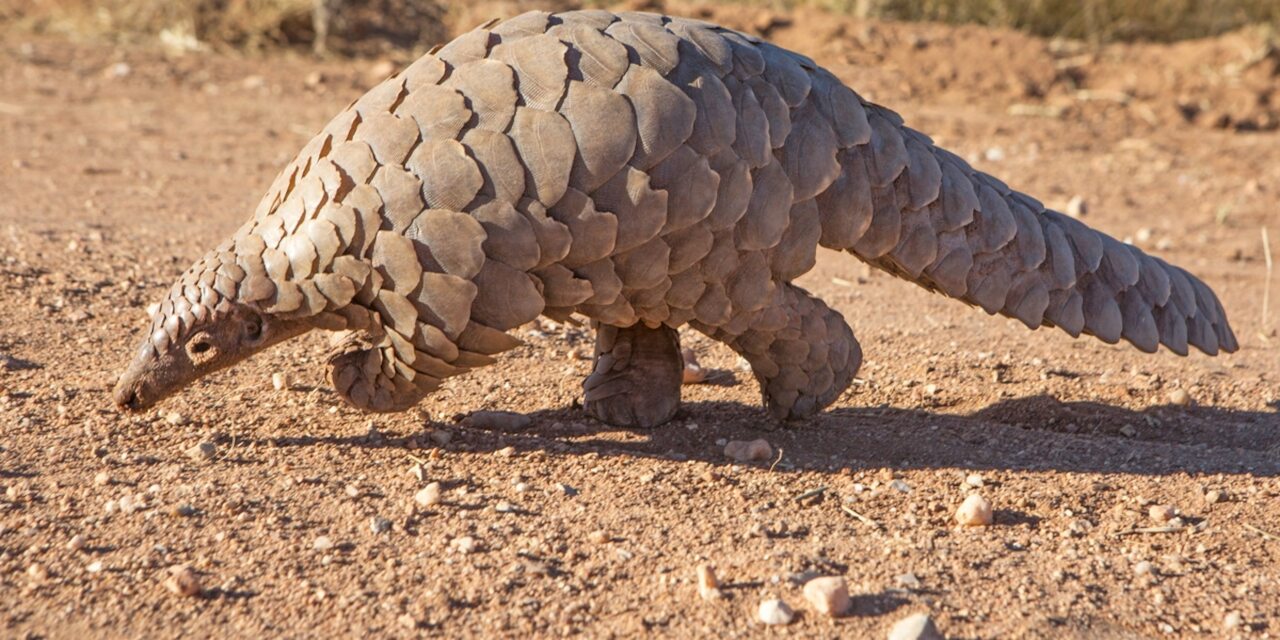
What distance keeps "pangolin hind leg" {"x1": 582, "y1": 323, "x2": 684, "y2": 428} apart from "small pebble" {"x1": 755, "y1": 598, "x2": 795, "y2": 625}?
1.35 m

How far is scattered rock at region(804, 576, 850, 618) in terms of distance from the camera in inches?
126

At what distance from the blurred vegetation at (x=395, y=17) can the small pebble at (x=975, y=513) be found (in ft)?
28.7

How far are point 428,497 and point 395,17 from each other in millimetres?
8946

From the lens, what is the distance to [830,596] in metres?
3.19

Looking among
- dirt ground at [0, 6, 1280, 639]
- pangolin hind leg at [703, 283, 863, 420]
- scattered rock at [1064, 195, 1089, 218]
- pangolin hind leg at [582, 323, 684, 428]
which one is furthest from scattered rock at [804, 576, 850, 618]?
scattered rock at [1064, 195, 1089, 218]

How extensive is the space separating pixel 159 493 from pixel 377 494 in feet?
1.88

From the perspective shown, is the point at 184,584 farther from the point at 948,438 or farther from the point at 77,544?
the point at 948,438

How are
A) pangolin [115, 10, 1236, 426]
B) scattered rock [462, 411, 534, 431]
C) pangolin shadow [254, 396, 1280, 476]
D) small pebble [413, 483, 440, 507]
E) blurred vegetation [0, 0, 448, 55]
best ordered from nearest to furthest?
1. pangolin [115, 10, 1236, 426]
2. small pebble [413, 483, 440, 507]
3. pangolin shadow [254, 396, 1280, 476]
4. scattered rock [462, 411, 534, 431]
5. blurred vegetation [0, 0, 448, 55]

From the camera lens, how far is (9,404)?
440 centimetres

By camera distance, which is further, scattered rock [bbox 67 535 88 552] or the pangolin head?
the pangolin head

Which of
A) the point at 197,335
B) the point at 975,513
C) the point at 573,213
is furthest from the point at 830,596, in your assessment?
the point at 197,335

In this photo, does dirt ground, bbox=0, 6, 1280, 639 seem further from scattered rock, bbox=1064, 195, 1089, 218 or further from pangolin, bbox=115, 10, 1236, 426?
scattered rock, bbox=1064, 195, 1089, 218

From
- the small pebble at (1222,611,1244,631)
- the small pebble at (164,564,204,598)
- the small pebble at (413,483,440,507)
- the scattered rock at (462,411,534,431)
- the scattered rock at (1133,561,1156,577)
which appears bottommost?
the scattered rock at (462,411,534,431)

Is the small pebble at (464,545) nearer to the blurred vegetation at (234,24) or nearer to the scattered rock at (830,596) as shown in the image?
the scattered rock at (830,596)
